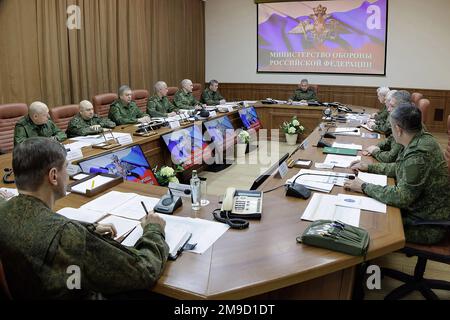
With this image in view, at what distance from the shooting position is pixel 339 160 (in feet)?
→ 9.53

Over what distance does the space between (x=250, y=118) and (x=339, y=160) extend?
3734 millimetres

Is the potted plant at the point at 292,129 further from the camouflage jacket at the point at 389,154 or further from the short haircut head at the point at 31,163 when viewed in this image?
the short haircut head at the point at 31,163

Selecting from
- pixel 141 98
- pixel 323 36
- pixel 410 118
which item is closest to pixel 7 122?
pixel 141 98

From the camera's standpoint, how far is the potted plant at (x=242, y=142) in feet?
18.8

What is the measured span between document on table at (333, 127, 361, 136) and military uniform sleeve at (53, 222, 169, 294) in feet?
A: 10.2

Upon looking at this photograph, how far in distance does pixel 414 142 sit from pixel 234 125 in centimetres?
420

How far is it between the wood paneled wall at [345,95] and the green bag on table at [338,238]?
23.7 feet

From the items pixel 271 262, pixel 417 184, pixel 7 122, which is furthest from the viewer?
pixel 7 122

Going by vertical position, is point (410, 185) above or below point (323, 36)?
below

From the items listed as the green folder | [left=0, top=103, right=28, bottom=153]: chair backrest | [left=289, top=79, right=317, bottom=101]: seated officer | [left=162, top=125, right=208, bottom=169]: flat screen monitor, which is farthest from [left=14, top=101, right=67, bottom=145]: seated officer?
[left=289, top=79, right=317, bottom=101]: seated officer

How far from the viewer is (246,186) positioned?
4.48m

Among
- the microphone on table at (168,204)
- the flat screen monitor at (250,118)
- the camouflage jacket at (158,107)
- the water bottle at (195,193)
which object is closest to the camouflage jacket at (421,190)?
the water bottle at (195,193)

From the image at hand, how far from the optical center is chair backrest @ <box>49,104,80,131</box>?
436 centimetres

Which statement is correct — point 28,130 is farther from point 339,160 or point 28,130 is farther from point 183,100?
point 183,100
